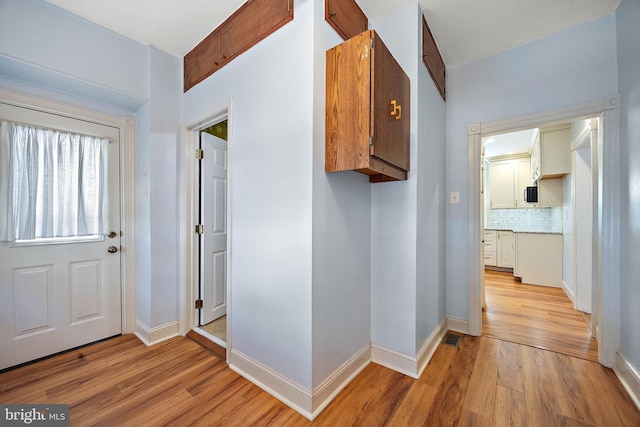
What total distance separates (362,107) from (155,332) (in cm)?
258

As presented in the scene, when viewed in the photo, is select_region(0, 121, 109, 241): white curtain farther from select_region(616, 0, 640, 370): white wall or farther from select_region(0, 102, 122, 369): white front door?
select_region(616, 0, 640, 370): white wall

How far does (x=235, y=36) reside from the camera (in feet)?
6.30

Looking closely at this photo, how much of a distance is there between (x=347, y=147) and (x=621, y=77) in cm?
225

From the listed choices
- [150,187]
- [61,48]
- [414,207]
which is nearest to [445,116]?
[414,207]

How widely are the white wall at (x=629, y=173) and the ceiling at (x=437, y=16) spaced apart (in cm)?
31

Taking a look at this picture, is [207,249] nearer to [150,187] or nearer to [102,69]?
[150,187]

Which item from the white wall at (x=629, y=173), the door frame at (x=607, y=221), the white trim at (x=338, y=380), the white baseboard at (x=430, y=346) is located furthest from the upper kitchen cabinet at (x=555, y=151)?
the white trim at (x=338, y=380)

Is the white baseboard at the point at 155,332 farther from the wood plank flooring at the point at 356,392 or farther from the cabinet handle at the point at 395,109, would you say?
the cabinet handle at the point at 395,109

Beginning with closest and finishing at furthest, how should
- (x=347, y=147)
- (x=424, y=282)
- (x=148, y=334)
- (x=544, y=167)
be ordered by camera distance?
1. (x=347, y=147)
2. (x=424, y=282)
3. (x=148, y=334)
4. (x=544, y=167)

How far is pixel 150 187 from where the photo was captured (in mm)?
2283

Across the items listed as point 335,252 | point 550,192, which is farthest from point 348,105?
point 550,192

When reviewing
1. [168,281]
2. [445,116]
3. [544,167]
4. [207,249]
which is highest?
[445,116]

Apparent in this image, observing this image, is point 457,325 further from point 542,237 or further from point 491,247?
point 491,247

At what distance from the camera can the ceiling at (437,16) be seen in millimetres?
1828
